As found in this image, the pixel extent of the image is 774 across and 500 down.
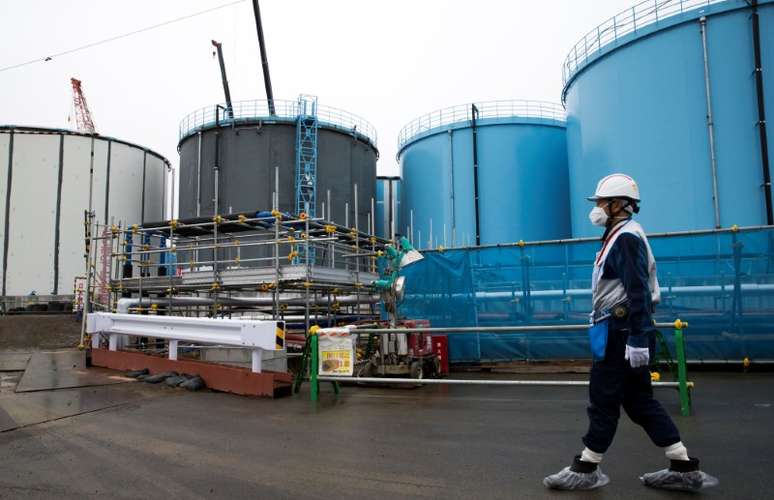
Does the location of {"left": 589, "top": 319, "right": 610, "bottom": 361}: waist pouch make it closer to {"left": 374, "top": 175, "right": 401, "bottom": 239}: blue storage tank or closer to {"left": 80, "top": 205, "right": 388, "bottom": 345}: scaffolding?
{"left": 80, "top": 205, "right": 388, "bottom": 345}: scaffolding

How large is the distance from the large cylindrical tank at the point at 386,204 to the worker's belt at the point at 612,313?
2375cm

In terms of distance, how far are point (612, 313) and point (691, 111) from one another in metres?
12.8

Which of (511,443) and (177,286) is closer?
(511,443)

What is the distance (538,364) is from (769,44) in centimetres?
1007

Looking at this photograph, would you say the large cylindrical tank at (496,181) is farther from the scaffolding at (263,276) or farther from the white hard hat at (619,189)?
the white hard hat at (619,189)

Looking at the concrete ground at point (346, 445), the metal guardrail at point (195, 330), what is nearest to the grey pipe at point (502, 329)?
the concrete ground at point (346, 445)

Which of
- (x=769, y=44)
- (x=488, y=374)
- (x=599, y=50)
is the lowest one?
(x=488, y=374)

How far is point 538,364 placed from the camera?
10.0 metres

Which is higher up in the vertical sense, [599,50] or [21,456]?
[599,50]

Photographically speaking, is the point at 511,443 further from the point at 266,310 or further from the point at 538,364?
the point at 266,310

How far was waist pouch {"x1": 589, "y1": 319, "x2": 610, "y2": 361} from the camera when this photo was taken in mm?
3572

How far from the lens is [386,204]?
2900 cm

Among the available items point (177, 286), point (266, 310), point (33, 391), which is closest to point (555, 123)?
point (266, 310)

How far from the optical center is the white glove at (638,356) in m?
3.37
